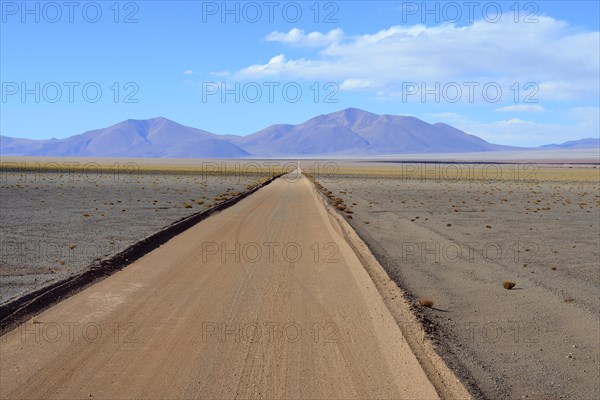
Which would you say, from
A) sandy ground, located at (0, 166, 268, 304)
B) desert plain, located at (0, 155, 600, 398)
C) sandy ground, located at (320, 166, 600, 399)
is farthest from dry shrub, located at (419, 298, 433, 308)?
sandy ground, located at (0, 166, 268, 304)

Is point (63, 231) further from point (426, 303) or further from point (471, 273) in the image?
point (426, 303)

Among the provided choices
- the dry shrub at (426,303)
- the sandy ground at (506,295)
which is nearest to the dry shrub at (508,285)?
the sandy ground at (506,295)

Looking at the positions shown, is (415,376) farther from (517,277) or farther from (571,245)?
(571,245)

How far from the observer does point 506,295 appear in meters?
12.1

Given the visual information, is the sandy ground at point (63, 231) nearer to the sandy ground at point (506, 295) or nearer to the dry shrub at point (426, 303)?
the dry shrub at point (426, 303)

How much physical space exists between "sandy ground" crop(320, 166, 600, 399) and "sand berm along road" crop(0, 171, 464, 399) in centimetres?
98

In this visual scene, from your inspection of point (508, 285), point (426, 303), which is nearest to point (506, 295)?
point (508, 285)

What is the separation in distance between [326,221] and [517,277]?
10.8 metres

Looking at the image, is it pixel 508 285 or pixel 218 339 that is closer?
pixel 218 339

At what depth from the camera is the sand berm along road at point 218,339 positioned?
6730 millimetres

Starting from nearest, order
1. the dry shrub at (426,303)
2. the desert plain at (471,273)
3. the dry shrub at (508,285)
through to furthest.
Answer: the desert plain at (471,273)
the dry shrub at (426,303)
the dry shrub at (508,285)

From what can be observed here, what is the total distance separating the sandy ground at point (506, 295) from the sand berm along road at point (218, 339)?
0.98 meters

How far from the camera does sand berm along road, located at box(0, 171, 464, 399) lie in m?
6.73

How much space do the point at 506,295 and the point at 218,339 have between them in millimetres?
6210
